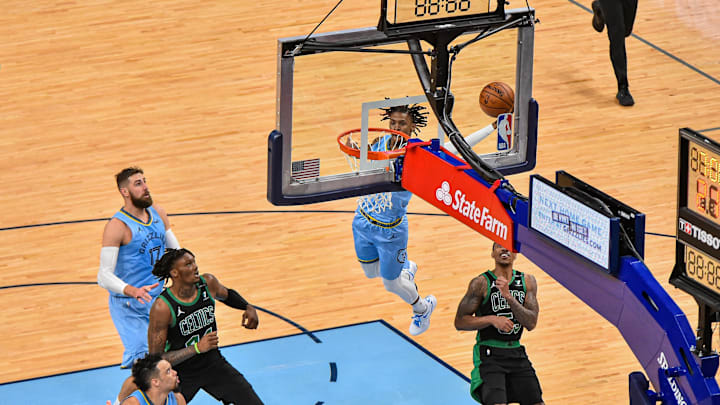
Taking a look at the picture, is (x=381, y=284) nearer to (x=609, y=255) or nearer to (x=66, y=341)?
(x=66, y=341)

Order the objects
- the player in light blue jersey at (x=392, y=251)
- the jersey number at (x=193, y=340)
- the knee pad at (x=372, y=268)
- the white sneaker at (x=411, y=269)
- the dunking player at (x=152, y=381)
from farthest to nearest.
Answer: the white sneaker at (x=411, y=269) → the knee pad at (x=372, y=268) → the player in light blue jersey at (x=392, y=251) → the jersey number at (x=193, y=340) → the dunking player at (x=152, y=381)

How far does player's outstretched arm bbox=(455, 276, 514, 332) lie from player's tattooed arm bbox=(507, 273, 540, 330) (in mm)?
91

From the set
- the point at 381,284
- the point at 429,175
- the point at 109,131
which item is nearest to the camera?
the point at 429,175

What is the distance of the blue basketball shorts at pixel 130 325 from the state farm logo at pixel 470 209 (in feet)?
7.87

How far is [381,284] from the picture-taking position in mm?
12078

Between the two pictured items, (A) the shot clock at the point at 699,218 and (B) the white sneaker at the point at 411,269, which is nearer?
(A) the shot clock at the point at 699,218

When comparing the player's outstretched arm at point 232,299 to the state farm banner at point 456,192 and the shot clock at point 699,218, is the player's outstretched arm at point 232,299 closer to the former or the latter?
the state farm banner at point 456,192

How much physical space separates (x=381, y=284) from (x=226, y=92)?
15.8ft

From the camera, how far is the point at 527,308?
918 cm

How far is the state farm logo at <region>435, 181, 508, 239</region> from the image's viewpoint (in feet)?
26.5

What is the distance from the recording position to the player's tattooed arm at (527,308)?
9.07 m

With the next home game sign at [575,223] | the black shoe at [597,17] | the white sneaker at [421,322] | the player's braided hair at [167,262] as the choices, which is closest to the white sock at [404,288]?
the white sneaker at [421,322]

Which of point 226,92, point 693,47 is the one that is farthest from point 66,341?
point 693,47

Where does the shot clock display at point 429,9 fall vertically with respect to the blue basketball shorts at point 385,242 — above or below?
above
